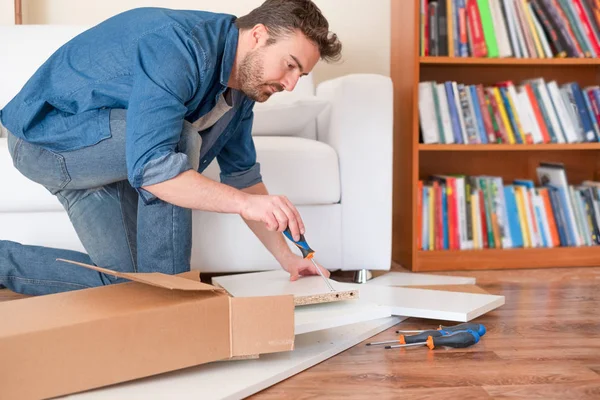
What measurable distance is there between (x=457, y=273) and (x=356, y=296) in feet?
3.25

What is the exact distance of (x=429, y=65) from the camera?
2.70m

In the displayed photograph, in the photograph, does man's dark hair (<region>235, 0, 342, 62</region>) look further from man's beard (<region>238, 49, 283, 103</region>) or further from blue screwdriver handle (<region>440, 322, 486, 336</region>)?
blue screwdriver handle (<region>440, 322, 486, 336</region>)

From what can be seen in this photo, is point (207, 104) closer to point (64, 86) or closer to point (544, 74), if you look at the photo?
point (64, 86)

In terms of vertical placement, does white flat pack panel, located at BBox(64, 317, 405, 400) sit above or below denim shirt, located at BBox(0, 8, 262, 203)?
below

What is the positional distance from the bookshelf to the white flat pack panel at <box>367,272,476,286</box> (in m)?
0.18

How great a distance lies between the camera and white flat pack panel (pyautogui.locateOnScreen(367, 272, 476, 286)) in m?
2.08

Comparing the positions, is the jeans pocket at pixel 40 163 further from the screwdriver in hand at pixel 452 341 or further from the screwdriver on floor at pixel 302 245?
the screwdriver in hand at pixel 452 341

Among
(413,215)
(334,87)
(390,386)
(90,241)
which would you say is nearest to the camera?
(390,386)

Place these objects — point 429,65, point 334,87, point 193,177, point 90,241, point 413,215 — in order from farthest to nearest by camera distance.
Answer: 1. point 429,65
2. point 413,215
3. point 334,87
4. point 90,241
5. point 193,177

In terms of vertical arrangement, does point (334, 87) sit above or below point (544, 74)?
below

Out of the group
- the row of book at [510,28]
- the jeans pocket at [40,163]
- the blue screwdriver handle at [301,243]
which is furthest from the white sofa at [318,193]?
the blue screwdriver handle at [301,243]

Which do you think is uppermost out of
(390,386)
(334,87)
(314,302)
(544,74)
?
(544,74)

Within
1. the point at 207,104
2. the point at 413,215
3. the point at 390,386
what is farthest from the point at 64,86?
the point at 413,215

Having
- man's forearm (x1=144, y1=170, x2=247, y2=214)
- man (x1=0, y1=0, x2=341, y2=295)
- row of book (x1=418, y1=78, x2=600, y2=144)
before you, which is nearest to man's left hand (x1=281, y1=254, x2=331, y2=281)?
man (x1=0, y1=0, x2=341, y2=295)
